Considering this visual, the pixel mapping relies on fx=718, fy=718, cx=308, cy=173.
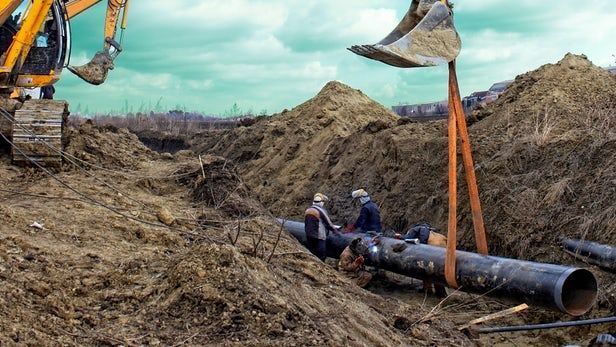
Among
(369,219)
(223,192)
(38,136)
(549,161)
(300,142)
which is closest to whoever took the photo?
(38,136)

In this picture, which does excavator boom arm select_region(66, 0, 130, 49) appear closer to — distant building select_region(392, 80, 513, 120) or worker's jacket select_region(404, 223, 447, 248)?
worker's jacket select_region(404, 223, 447, 248)

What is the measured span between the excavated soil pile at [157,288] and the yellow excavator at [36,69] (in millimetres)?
1103

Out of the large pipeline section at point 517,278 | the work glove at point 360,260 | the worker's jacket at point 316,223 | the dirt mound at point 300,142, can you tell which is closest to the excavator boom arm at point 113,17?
the dirt mound at point 300,142

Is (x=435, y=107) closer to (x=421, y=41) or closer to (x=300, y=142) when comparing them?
(x=300, y=142)

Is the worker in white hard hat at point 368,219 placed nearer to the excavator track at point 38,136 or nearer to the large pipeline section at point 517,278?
the large pipeline section at point 517,278

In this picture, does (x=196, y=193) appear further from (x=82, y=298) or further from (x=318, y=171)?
(x=318, y=171)

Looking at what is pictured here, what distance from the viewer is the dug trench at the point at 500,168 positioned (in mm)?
9703

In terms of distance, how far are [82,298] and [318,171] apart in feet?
39.4

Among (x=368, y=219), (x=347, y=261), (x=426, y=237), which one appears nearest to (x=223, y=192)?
(x=347, y=261)

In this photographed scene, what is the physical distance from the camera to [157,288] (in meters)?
5.62

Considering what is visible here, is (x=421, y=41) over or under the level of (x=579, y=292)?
over

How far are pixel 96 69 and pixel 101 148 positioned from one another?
3901 mm

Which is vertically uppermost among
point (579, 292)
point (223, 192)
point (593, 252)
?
point (223, 192)

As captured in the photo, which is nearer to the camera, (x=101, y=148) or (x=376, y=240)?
(x=376, y=240)
